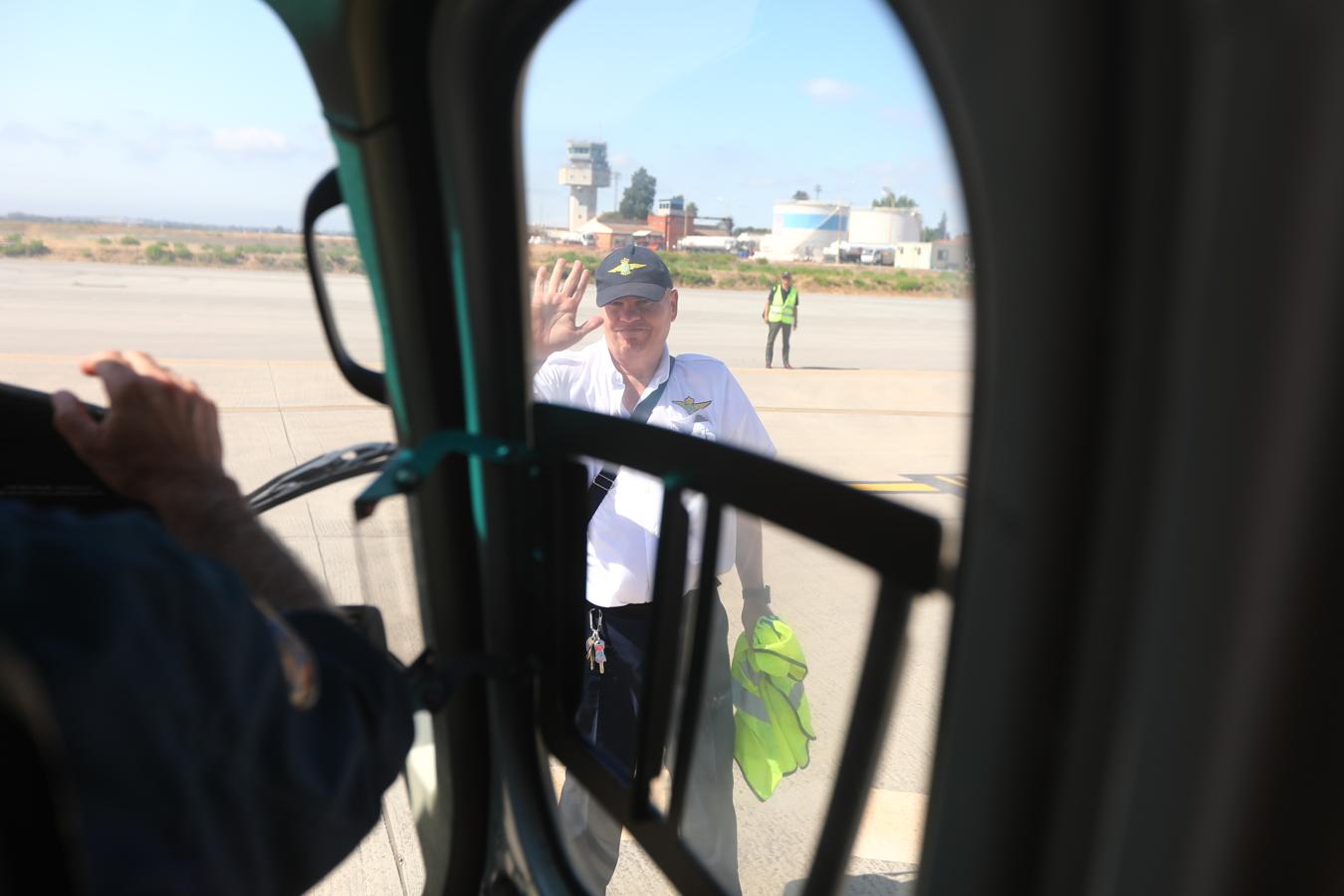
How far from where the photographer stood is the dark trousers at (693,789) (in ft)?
4.40

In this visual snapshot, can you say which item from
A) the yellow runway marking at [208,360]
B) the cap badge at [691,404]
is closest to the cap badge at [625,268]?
the cap badge at [691,404]

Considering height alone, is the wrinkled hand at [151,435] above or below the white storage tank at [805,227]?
below

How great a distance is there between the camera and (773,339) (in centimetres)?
146

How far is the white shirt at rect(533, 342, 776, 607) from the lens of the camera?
5.91 ft

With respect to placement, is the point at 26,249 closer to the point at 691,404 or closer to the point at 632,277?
the point at 632,277

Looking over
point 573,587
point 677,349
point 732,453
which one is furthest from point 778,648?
point 677,349

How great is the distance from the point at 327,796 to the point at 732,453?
52 cm

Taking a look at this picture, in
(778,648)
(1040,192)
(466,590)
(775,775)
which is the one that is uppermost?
(1040,192)

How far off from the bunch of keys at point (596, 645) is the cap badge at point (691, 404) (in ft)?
1.84

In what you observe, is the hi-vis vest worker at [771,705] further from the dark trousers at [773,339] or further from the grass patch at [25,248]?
the grass patch at [25,248]

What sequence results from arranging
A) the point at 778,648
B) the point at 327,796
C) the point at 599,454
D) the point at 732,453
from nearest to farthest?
the point at 327,796 → the point at 732,453 → the point at 599,454 → the point at 778,648

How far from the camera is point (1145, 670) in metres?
0.53

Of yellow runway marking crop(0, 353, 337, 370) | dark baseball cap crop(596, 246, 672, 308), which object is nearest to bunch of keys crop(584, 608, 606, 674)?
dark baseball cap crop(596, 246, 672, 308)

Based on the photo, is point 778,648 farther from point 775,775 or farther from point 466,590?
point 466,590
